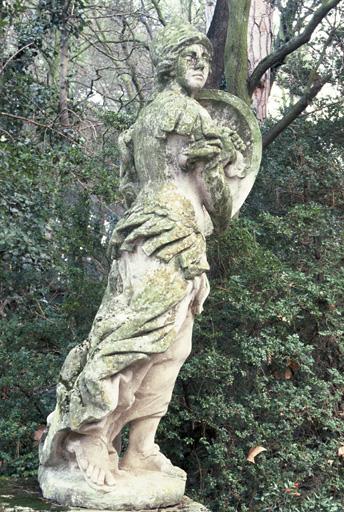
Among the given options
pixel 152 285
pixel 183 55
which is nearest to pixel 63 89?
pixel 183 55

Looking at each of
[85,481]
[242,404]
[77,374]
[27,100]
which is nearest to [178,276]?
[77,374]

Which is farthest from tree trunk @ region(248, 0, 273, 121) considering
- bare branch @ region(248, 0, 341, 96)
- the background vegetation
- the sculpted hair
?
the sculpted hair

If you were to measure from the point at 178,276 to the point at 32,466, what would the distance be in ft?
9.42

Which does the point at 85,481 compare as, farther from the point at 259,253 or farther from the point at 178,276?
the point at 259,253

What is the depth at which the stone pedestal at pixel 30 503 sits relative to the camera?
315 centimetres

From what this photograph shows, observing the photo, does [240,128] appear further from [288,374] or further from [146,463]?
[288,374]

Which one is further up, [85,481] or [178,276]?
[178,276]

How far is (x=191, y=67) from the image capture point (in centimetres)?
361

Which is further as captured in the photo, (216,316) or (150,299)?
(216,316)

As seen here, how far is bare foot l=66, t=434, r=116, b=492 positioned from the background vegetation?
2.15 meters

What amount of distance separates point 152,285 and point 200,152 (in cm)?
71

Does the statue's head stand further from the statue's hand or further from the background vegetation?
the background vegetation

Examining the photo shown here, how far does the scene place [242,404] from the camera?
5.73 meters

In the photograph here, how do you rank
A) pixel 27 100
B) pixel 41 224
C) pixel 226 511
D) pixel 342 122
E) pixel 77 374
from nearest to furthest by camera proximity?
1. pixel 77 374
2. pixel 226 511
3. pixel 41 224
4. pixel 27 100
5. pixel 342 122
